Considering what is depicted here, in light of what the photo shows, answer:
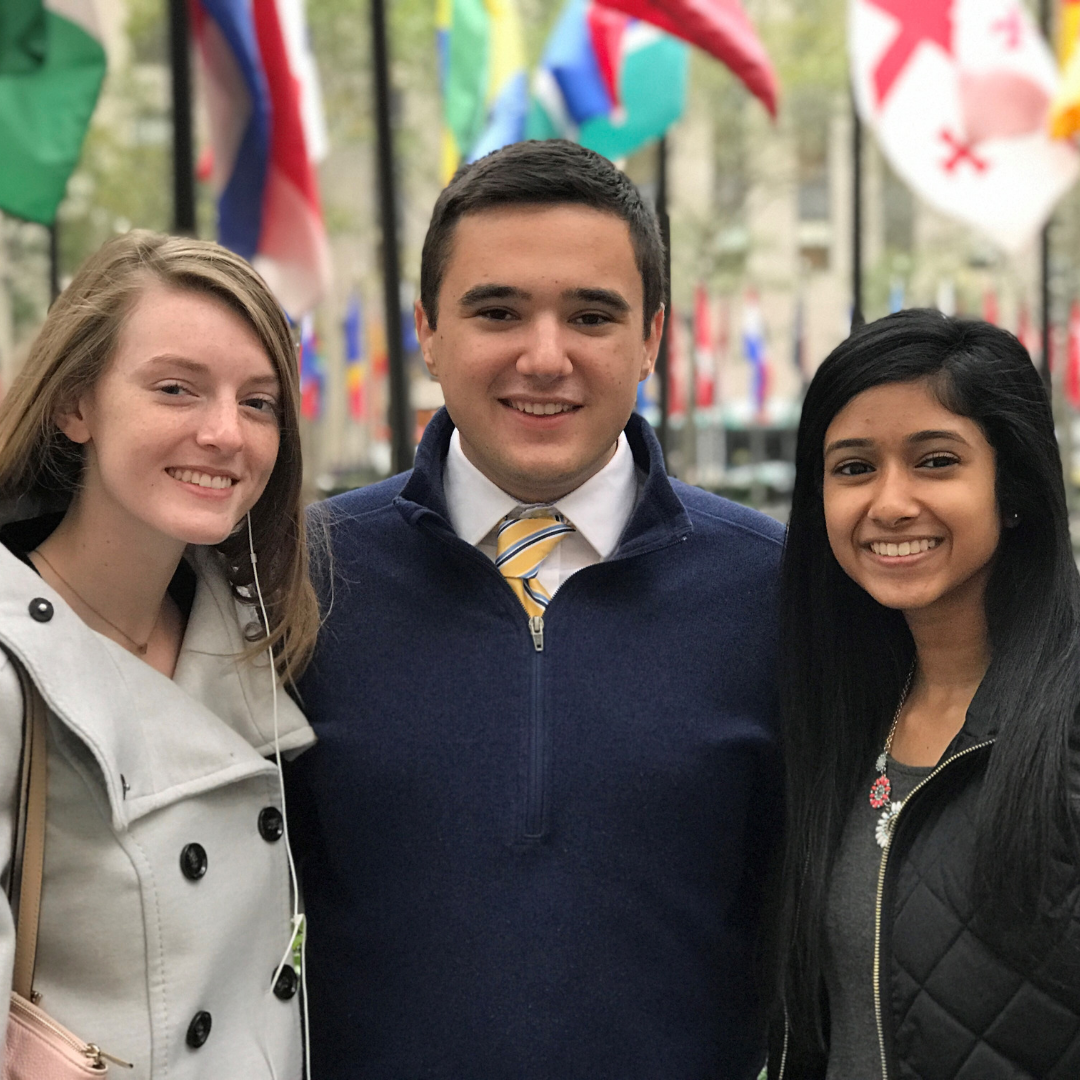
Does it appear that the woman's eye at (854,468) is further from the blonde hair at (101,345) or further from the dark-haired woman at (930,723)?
the blonde hair at (101,345)

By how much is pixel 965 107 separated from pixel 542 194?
932 centimetres

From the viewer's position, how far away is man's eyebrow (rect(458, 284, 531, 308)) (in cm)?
321

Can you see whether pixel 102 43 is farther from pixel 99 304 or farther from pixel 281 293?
pixel 99 304

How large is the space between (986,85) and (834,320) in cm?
3691

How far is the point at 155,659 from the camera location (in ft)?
9.69

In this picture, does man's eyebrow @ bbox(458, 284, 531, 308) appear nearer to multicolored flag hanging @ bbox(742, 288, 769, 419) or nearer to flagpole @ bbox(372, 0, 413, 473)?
flagpole @ bbox(372, 0, 413, 473)

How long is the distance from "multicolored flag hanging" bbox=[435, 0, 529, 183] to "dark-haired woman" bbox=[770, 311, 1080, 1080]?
10.9 m

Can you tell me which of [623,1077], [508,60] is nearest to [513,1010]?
[623,1077]

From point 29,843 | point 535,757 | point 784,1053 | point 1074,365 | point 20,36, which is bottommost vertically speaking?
point 1074,365

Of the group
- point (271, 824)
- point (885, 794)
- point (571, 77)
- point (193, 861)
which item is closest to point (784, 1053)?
point (885, 794)

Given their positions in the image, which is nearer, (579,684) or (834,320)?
(579,684)

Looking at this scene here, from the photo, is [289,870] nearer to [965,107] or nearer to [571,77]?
[965,107]

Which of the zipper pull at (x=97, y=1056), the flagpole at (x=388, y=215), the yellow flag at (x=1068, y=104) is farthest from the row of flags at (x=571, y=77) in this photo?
the zipper pull at (x=97, y=1056)

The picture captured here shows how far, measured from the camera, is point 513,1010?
3.05 m
